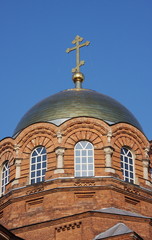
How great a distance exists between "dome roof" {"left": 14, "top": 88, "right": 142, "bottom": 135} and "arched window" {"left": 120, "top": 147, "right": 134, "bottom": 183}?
1452mm

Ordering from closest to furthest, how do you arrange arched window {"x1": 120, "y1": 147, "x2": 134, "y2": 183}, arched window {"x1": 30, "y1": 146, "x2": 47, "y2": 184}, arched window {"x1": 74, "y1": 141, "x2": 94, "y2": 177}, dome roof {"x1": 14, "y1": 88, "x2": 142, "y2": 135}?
arched window {"x1": 74, "y1": 141, "x2": 94, "y2": 177} < arched window {"x1": 30, "y1": 146, "x2": 47, "y2": 184} < arched window {"x1": 120, "y1": 147, "x2": 134, "y2": 183} < dome roof {"x1": 14, "y1": 88, "x2": 142, "y2": 135}

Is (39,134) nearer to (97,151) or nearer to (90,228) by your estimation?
(97,151)

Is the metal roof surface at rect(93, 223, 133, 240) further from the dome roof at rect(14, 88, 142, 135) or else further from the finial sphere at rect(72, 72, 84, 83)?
the finial sphere at rect(72, 72, 84, 83)

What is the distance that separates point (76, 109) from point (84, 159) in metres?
2.57

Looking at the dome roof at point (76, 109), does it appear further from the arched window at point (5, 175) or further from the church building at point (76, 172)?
the arched window at point (5, 175)

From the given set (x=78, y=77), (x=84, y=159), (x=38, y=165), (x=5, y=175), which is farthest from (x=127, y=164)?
(x=78, y=77)

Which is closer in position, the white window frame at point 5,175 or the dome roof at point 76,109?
the white window frame at point 5,175

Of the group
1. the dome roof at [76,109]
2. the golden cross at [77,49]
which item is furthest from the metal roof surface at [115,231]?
the golden cross at [77,49]

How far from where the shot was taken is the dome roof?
91.9ft

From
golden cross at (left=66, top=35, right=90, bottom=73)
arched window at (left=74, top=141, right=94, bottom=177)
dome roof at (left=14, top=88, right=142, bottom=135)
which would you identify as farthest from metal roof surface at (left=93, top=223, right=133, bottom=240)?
golden cross at (left=66, top=35, right=90, bottom=73)

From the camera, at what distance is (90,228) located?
23562mm

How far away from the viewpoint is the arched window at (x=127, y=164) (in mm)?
27016

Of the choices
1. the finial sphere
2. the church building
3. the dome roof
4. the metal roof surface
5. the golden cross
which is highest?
the golden cross

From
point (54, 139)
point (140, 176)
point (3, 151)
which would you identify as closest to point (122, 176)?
point (140, 176)
